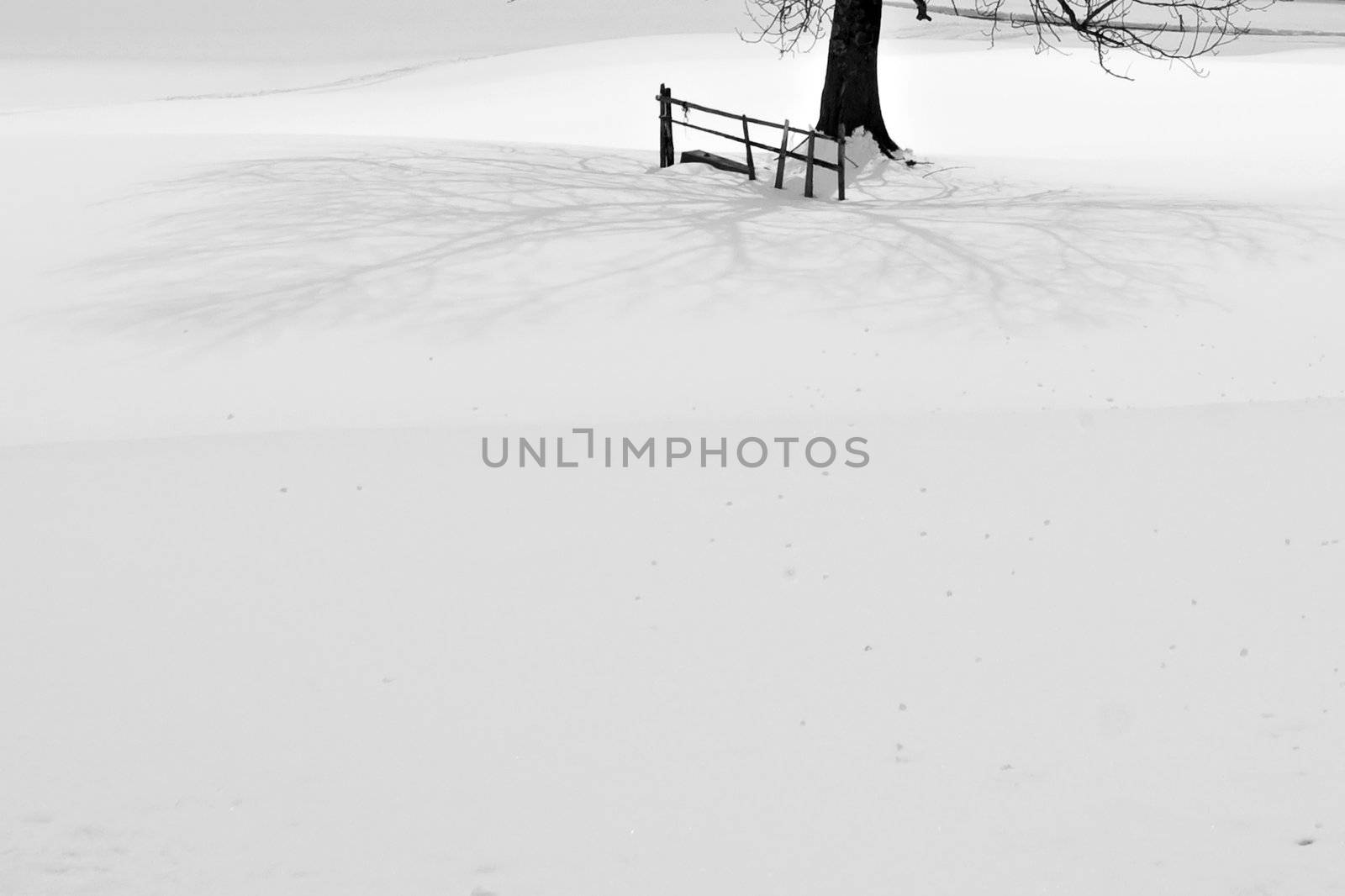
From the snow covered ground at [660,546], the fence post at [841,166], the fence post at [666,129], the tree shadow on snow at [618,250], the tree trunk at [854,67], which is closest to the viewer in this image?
the snow covered ground at [660,546]

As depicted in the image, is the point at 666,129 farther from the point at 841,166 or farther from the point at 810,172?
the point at 841,166

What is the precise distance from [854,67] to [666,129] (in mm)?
2864

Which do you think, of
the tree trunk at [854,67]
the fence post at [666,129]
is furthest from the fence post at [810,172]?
the tree trunk at [854,67]

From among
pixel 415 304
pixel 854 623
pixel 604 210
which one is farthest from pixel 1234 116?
pixel 854 623

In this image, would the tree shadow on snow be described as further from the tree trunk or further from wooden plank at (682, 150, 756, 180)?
the tree trunk

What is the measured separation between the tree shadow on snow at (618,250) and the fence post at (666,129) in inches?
36.8

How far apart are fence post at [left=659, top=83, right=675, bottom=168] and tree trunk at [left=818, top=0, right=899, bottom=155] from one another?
7.47 feet

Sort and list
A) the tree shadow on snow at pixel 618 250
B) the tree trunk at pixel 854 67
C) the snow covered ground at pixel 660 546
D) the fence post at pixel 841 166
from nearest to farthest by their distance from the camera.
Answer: the snow covered ground at pixel 660 546, the tree shadow on snow at pixel 618 250, the fence post at pixel 841 166, the tree trunk at pixel 854 67

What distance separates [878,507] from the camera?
6988 millimetres

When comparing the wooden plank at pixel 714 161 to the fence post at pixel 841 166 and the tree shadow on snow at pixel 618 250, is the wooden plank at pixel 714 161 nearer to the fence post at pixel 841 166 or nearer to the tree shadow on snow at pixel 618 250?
the tree shadow on snow at pixel 618 250

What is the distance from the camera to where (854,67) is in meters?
18.8

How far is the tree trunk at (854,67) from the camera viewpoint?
738 inches

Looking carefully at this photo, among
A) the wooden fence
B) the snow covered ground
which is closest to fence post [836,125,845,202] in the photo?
the wooden fence

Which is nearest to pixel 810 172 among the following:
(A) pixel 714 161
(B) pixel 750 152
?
(B) pixel 750 152
